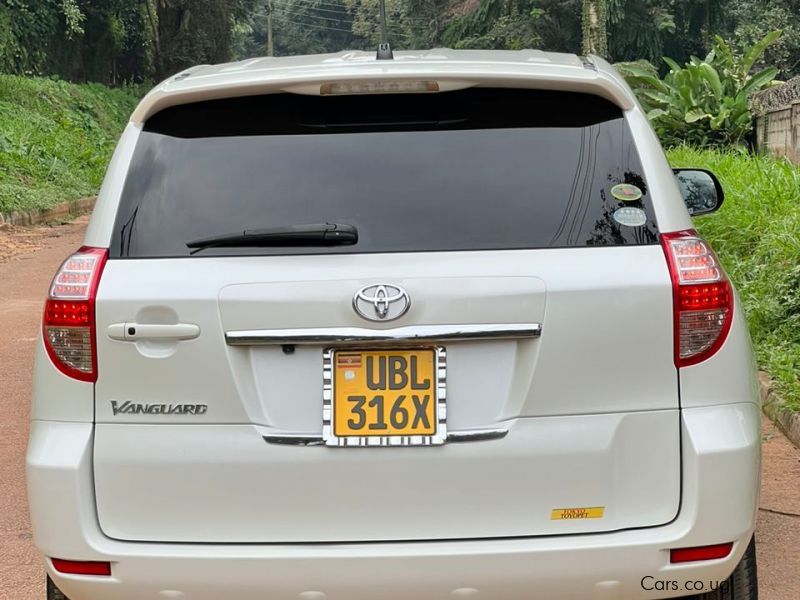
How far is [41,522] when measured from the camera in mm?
2887

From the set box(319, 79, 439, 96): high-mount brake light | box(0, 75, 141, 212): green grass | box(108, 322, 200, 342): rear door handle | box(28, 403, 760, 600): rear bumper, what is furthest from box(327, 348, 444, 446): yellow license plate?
box(0, 75, 141, 212): green grass

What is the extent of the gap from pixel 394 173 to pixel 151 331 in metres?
0.72

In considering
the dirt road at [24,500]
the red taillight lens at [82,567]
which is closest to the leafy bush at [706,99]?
the dirt road at [24,500]

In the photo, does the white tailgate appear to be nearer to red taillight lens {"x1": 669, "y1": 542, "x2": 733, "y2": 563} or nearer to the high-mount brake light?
red taillight lens {"x1": 669, "y1": 542, "x2": 733, "y2": 563}

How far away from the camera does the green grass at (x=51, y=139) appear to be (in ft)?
64.6

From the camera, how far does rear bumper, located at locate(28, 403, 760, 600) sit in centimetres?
271

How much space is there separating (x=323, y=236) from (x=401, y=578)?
842mm

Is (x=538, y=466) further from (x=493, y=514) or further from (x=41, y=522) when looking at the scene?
(x=41, y=522)

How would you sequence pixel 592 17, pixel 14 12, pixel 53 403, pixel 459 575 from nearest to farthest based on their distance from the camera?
1. pixel 459 575
2. pixel 53 403
3. pixel 592 17
4. pixel 14 12

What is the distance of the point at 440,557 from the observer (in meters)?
2.71

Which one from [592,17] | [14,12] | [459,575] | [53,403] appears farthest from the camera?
[14,12]

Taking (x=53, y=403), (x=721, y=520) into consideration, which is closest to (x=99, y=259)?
(x=53, y=403)

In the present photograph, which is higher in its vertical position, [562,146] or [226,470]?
[562,146]

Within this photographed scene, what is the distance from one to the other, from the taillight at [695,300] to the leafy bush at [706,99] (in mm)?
14591
